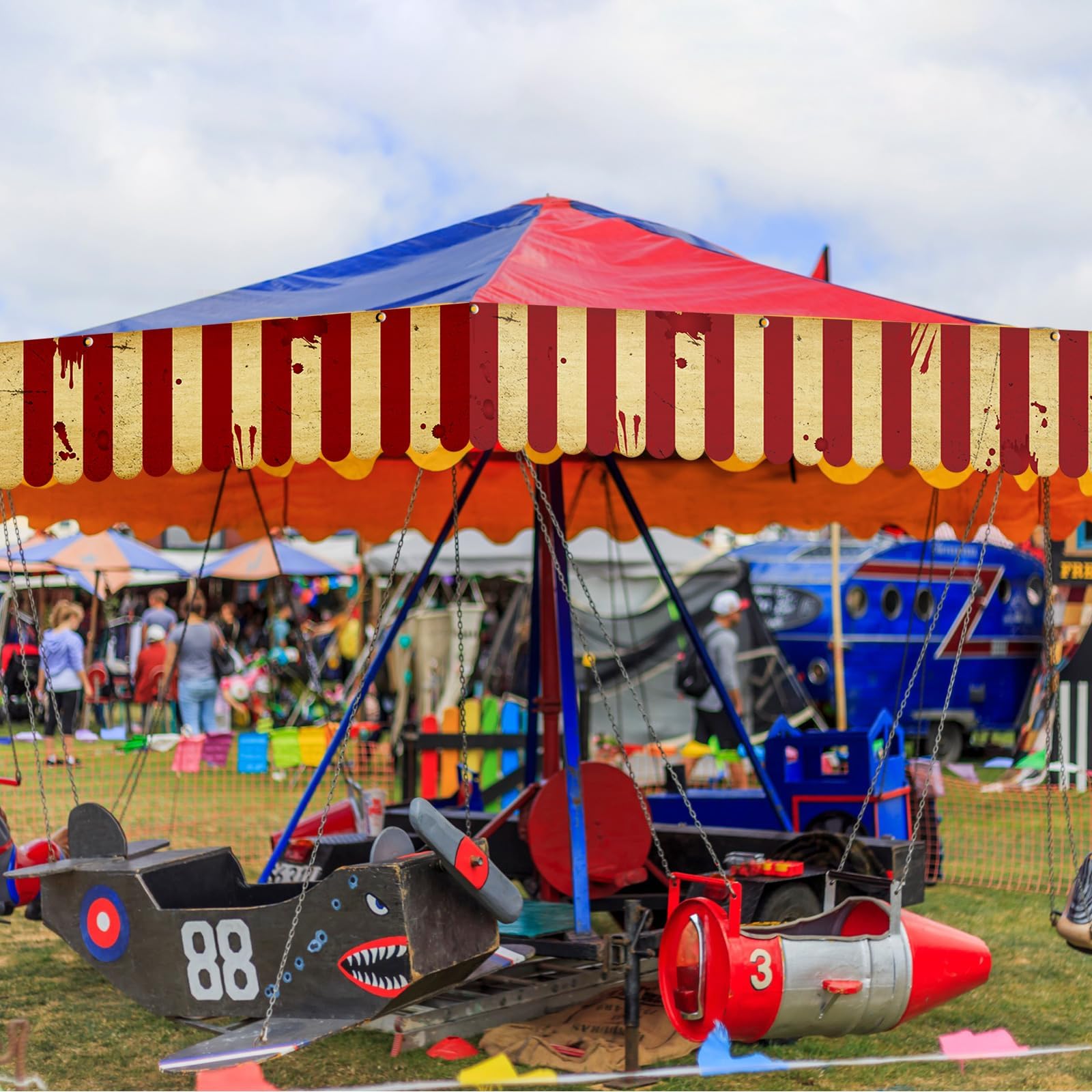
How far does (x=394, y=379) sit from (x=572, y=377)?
0.60 meters

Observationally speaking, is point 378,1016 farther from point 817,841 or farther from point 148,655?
point 148,655

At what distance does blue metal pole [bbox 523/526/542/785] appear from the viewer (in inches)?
280

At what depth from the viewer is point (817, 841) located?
628cm

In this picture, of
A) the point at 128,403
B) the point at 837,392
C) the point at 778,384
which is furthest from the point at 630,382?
the point at 128,403

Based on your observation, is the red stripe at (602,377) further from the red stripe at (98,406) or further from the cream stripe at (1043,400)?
the red stripe at (98,406)

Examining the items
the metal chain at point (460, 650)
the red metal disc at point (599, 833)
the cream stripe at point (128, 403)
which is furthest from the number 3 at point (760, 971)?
the cream stripe at point (128, 403)

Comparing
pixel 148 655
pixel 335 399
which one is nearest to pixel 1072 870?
pixel 335 399

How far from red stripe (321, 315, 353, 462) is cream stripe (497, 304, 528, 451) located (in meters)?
0.53

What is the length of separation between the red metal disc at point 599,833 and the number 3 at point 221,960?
5.10ft

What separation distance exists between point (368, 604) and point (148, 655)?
11.2 ft

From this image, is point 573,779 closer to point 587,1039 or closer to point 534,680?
point 587,1039

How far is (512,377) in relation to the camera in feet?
14.5

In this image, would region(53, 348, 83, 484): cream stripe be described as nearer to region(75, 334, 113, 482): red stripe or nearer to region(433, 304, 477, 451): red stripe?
region(75, 334, 113, 482): red stripe

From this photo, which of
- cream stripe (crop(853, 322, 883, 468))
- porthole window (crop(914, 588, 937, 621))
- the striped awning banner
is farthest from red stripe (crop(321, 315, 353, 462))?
porthole window (crop(914, 588, 937, 621))
